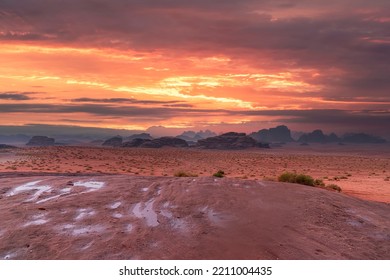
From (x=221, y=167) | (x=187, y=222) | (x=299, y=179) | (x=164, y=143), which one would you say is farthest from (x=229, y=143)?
(x=187, y=222)

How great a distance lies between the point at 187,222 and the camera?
38.4 feet

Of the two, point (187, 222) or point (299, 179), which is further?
point (299, 179)

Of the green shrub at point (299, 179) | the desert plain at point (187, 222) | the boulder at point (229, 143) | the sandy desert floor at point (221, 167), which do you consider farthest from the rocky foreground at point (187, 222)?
the boulder at point (229, 143)

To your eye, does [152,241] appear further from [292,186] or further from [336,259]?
[292,186]

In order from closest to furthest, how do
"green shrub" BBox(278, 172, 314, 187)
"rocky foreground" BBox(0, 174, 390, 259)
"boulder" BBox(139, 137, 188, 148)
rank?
1. "rocky foreground" BBox(0, 174, 390, 259)
2. "green shrub" BBox(278, 172, 314, 187)
3. "boulder" BBox(139, 137, 188, 148)

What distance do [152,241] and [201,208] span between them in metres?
3.28

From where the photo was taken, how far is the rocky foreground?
9789mm

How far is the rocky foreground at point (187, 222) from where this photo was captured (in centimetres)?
979

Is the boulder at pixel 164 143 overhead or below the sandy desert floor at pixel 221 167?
below

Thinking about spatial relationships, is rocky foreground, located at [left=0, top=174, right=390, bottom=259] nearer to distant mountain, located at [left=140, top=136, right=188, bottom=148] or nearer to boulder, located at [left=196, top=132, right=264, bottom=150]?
distant mountain, located at [left=140, top=136, right=188, bottom=148]

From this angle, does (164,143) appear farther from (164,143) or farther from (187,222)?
(187,222)

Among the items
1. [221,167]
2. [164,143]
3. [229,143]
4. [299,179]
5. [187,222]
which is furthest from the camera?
[229,143]

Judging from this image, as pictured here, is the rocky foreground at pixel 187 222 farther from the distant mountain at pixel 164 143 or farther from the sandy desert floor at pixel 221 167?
the distant mountain at pixel 164 143

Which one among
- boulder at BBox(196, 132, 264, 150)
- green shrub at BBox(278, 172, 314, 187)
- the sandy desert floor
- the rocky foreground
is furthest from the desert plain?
boulder at BBox(196, 132, 264, 150)
